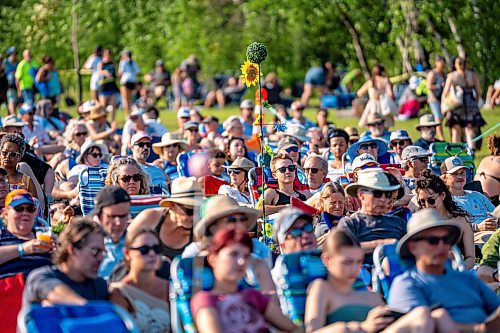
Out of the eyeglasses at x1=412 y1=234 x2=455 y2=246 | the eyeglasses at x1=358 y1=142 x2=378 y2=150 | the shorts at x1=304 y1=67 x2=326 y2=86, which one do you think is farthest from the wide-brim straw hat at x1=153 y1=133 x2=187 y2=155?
the shorts at x1=304 y1=67 x2=326 y2=86

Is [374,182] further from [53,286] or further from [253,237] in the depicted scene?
[53,286]

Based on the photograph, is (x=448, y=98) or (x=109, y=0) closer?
(x=448, y=98)

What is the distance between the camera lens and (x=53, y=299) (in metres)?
7.11

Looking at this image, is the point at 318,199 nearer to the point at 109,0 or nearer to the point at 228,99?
the point at 228,99

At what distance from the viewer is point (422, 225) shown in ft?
25.5

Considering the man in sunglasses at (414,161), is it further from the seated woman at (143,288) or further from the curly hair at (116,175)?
the seated woman at (143,288)

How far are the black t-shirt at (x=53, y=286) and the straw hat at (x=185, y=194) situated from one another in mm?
1576

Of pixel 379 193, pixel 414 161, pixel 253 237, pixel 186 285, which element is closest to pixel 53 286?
pixel 186 285

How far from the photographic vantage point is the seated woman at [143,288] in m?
7.43

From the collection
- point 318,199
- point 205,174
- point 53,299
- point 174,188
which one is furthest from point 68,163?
point 53,299

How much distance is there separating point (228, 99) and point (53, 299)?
28.4 meters

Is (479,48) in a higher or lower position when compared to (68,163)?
higher

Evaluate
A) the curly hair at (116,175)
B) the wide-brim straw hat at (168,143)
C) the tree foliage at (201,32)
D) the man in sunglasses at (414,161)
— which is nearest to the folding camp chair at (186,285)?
the curly hair at (116,175)

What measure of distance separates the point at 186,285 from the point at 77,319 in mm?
713
